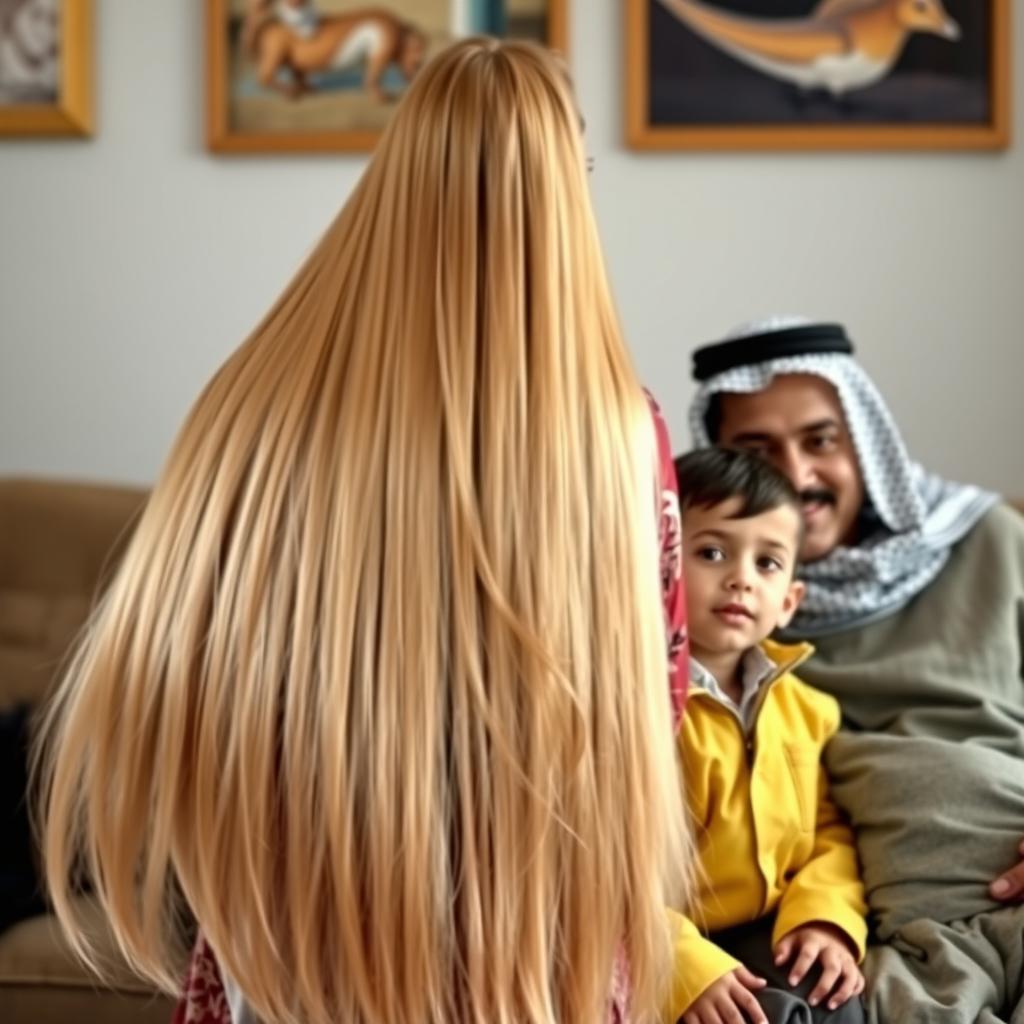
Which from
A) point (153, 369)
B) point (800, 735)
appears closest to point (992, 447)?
point (800, 735)

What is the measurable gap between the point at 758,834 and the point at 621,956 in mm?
324

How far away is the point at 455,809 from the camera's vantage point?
1.09 meters

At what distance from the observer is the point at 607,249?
7.90 feet

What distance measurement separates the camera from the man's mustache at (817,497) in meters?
1.84

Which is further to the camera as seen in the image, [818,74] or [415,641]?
[818,74]

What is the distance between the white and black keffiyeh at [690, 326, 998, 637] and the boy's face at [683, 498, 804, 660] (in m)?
0.27

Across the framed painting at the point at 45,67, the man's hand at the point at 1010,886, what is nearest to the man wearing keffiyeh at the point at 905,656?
the man's hand at the point at 1010,886

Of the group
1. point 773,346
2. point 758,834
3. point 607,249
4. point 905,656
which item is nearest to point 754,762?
point 758,834

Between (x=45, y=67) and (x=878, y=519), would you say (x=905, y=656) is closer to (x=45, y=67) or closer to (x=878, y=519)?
(x=878, y=519)

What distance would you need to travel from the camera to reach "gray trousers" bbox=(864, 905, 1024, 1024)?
1368 millimetres

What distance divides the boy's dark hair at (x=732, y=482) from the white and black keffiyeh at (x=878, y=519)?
0.25 meters

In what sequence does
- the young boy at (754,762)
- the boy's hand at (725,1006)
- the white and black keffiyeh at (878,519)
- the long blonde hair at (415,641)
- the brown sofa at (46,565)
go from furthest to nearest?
1. the brown sofa at (46,565)
2. the white and black keffiyeh at (878,519)
3. the young boy at (754,762)
4. the boy's hand at (725,1006)
5. the long blonde hair at (415,641)

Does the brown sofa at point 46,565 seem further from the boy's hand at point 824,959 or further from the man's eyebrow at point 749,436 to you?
the boy's hand at point 824,959

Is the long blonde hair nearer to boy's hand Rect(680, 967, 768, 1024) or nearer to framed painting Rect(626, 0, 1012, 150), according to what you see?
boy's hand Rect(680, 967, 768, 1024)
